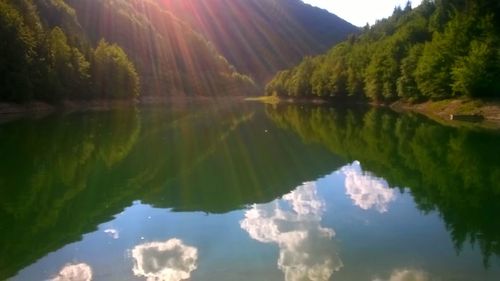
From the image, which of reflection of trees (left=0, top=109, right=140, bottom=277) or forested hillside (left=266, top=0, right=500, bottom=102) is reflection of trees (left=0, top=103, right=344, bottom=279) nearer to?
reflection of trees (left=0, top=109, right=140, bottom=277)

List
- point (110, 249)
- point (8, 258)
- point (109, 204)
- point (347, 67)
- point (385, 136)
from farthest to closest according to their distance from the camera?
point (347, 67) < point (385, 136) < point (109, 204) < point (110, 249) < point (8, 258)

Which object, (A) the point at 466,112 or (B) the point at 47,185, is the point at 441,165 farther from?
(A) the point at 466,112

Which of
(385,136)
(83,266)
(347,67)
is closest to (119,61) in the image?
(347,67)

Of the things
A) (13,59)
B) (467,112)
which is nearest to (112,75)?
(13,59)

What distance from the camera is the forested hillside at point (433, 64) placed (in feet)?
232

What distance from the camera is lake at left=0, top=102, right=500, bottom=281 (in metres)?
13.6

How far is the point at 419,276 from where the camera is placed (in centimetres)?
1295

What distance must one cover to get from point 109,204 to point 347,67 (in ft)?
411

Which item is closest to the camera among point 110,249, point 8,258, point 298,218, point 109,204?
point 8,258

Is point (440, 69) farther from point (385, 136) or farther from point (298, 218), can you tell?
point (298, 218)

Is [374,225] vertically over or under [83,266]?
under

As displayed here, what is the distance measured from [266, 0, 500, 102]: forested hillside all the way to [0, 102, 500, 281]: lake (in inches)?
1439

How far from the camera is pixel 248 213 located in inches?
768

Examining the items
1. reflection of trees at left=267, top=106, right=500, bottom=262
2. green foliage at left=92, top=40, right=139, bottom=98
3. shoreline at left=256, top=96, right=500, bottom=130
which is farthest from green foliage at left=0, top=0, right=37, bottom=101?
shoreline at left=256, top=96, right=500, bottom=130
